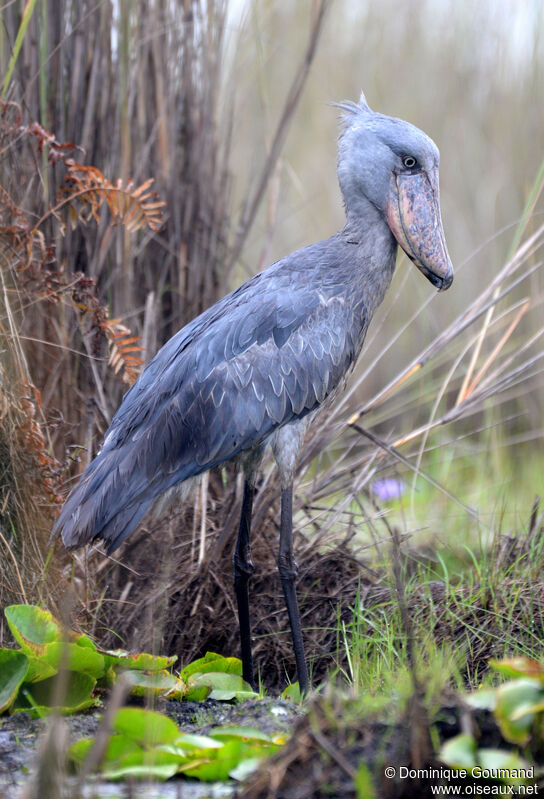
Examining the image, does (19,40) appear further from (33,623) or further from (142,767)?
(142,767)

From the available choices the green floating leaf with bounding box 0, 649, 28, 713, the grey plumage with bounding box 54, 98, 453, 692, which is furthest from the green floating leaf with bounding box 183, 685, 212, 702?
the green floating leaf with bounding box 0, 649, 28, 713

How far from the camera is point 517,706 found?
1.86m

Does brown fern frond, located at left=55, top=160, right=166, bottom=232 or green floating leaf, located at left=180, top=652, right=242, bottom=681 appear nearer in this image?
green floating leaf, located at left=180, top=652, right=242, bottom=681

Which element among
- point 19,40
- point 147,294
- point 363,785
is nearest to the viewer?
point 363,785

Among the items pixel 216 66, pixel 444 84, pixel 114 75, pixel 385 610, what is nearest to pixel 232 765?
pixel 385 610

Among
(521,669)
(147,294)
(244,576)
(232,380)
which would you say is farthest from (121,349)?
(521,669)

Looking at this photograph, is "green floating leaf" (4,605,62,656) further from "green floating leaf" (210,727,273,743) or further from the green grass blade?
the green grass blade

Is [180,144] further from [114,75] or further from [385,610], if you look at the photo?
[385,610]

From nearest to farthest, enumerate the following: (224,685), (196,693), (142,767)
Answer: (142,767) → (196,693) → (224,685)

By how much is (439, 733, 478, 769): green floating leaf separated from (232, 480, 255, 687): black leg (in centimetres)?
140

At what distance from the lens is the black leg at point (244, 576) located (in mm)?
3211

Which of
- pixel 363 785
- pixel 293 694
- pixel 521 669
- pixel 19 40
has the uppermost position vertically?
pixel 19 40

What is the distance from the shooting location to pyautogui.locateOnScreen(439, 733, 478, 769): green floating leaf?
71.7 inches

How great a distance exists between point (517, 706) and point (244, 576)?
1.59 metres
